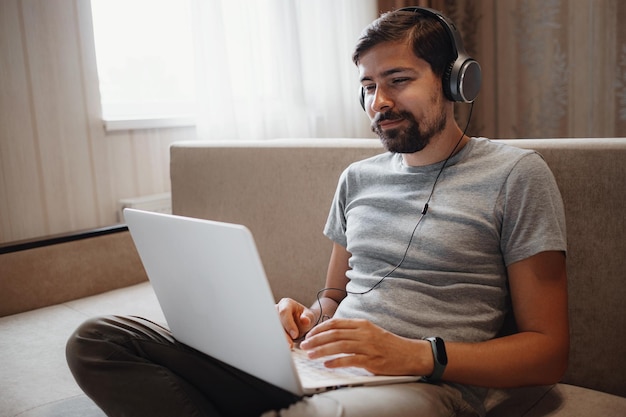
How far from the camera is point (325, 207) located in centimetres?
160

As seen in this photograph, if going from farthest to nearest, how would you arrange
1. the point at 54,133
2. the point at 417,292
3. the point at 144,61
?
the point at 144,61, the point at 54,133, the point at 417,292

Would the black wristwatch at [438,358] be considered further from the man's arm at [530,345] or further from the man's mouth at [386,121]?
the man's mouth at [386,121]

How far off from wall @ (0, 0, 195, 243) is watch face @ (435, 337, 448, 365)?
5.28 ft

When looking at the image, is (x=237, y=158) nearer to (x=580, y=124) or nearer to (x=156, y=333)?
(x=156, y=333)

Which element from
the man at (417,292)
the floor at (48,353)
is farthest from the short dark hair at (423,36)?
the floor at (48,353)

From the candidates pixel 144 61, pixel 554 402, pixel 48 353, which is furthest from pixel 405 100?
pixel 144 61

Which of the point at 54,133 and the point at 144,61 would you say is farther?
the point at 144,61

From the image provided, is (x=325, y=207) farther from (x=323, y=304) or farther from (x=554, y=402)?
(x=554, y=402)

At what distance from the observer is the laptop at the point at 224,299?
81 cm

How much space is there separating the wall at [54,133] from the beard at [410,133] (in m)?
1.37

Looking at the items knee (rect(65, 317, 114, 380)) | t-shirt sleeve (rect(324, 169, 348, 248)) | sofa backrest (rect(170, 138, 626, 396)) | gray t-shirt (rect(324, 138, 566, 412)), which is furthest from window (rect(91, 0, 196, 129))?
gray t-shirt (rect(324, 138, 566, 412))

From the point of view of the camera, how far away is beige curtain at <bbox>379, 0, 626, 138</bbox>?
9.04ft

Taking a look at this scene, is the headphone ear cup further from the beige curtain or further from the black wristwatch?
the beige curtain

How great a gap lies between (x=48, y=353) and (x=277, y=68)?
1485 mm
